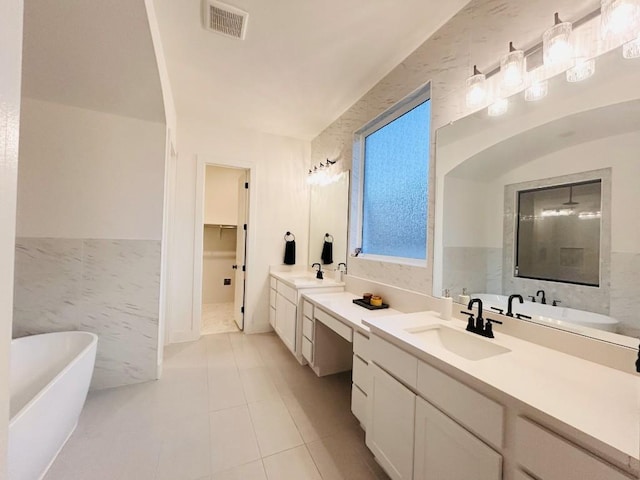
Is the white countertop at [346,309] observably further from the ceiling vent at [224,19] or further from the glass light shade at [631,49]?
the ceiling vent at [224,19]

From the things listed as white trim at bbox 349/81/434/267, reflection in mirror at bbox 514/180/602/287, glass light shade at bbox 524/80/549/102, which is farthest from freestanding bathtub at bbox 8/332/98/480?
glass light shade at bbox 524/80/549/102

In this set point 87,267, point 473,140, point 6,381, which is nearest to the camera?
point 6,381

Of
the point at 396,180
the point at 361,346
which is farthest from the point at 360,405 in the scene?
the point at 396,180

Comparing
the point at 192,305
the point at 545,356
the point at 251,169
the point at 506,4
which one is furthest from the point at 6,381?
the point at 251,169

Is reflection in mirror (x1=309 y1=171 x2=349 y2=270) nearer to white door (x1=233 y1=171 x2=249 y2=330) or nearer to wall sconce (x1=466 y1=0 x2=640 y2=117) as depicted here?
white door (x1=233 y1=171 x2=249 y2=330)

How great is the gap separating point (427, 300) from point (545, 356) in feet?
2.43

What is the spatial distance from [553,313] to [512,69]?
1.23 metres

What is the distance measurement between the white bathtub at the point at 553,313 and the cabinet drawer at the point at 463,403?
0.65 metres

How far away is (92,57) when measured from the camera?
163cm

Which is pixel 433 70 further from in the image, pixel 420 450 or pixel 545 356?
pixel 420 450

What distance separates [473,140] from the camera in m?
1.65

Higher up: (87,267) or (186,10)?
(186,10)

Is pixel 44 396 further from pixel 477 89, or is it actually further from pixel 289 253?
pixel 477 89

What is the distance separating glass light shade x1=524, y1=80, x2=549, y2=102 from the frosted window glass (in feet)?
2.37
